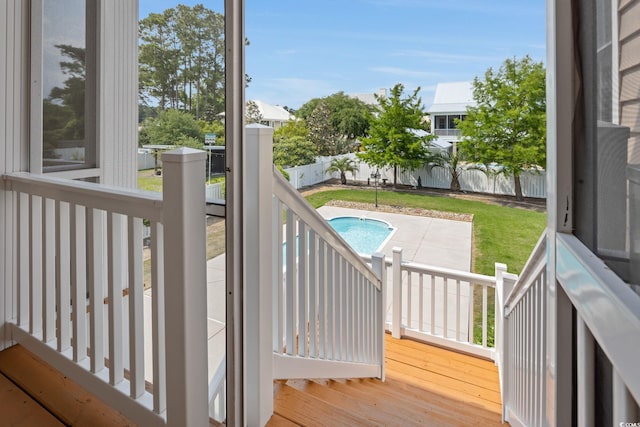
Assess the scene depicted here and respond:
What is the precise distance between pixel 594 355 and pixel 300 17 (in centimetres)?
1043

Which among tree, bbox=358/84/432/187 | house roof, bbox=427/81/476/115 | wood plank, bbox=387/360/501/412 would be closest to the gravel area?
tree, bbox=358/84/432/187

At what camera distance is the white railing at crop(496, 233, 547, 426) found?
1.01m

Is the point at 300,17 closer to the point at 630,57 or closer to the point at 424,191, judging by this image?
the point at 424,191

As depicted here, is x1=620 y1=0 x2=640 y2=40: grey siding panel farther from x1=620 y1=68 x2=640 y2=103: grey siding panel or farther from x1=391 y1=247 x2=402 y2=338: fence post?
x1=391 y1=247 x2=402 y2=338: fence post

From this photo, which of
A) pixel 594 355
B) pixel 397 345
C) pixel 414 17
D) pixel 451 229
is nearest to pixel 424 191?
pixel 451 229

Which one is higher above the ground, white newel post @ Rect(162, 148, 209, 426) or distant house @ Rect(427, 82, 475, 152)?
distant house @ Rect(427, 82, 475, 152)

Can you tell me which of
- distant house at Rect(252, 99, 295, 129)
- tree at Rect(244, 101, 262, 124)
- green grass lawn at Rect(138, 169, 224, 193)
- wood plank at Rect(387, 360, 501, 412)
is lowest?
wood plank at Rect(387, 360, 501, 412)

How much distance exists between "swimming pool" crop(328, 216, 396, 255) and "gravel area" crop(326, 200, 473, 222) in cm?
Answer: 49

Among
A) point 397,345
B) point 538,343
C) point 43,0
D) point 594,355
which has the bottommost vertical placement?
point 397,345

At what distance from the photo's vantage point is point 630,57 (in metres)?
0.42

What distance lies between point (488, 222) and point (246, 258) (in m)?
7.94

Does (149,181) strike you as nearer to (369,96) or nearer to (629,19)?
A: (629,19)

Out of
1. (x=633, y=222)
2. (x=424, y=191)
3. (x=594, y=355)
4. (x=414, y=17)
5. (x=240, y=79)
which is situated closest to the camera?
(x=633, y=222)

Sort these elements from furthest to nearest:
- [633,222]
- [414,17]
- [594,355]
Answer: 1. [414,17]
2. [594,355]
3. [633,222]
